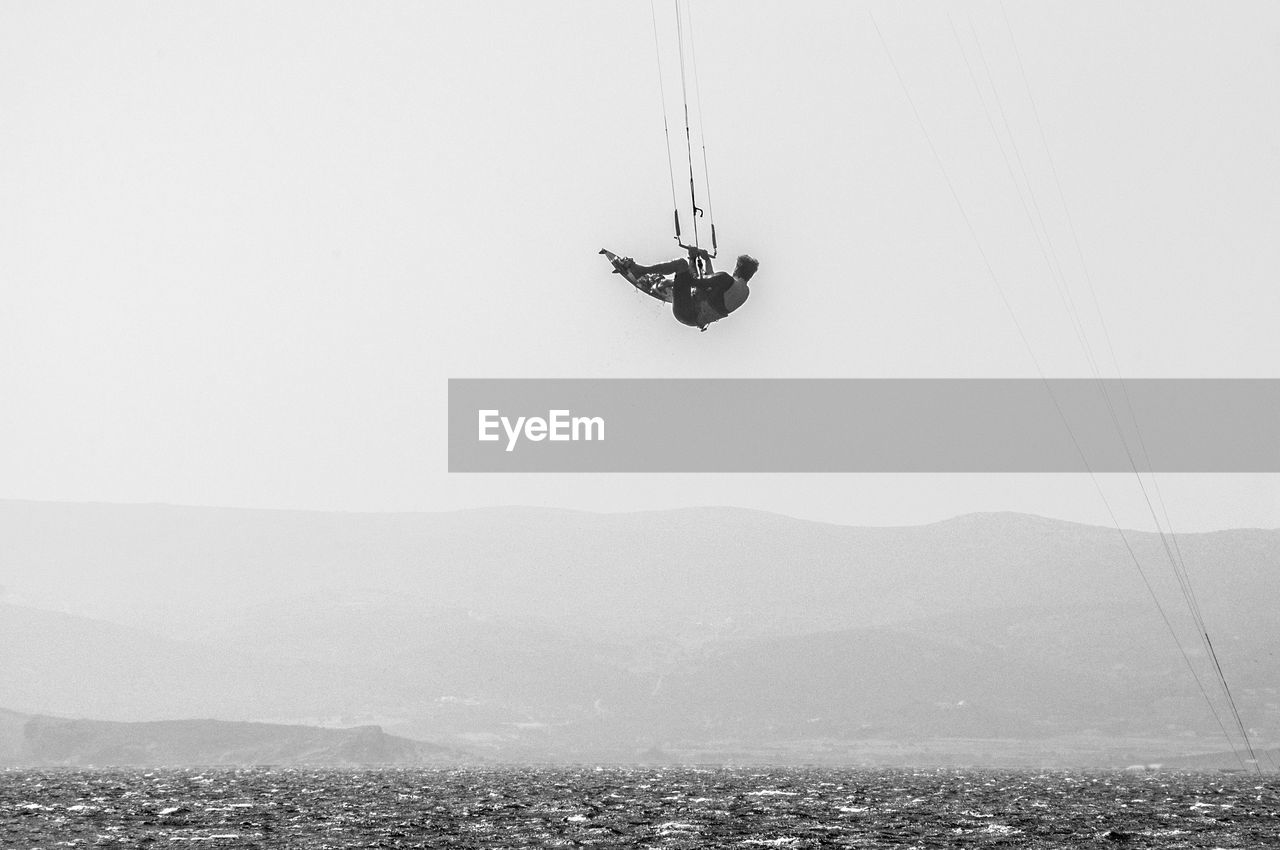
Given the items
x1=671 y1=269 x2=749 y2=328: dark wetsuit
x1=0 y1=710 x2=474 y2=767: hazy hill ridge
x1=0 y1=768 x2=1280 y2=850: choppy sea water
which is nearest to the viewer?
x1=671 y1=269 x2=749 y2=328: dark wetsuit

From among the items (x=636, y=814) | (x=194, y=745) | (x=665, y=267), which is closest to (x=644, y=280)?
(x=665, y=267)

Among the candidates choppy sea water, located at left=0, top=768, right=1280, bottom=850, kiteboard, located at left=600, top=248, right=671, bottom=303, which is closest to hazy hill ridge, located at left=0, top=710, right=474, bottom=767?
choppy sea water, located at left=0, top=768, right=1280, bottom=850

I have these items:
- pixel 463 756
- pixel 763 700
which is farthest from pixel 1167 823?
pixel 763 700

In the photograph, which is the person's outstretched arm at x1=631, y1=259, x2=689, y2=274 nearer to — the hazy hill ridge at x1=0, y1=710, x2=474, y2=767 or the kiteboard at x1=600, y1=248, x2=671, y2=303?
the kiteboard at x1=600, y1=248, x2=671, y2=303

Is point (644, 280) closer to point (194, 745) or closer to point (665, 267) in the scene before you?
point (665, 267)

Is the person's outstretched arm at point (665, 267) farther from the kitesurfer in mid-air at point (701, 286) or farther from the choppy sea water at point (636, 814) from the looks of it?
the choppy sea water at point (636, 814)

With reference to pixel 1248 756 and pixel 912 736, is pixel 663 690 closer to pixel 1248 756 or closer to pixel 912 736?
pixel 912 736
